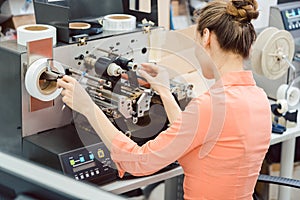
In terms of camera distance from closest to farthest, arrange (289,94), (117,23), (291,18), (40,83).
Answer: (40,83)
(117,23)
(289,94)
(291,18)

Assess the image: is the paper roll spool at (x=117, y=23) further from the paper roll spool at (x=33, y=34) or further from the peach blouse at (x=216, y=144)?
the peach blouse at (x=216, y=144)

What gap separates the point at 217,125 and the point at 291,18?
132 cm

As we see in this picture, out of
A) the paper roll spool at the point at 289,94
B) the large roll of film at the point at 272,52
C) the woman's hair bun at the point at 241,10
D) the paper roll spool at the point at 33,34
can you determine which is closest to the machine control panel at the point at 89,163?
the paper roll spool at the point at 33,34

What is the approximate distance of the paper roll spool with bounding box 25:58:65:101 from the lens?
5.21 ft

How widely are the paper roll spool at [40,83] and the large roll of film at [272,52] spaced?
0.91m

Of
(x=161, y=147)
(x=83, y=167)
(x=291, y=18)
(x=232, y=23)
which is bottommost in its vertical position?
(x=83, y=167)

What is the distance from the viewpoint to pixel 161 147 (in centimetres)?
149

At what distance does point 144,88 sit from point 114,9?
0.45 metres

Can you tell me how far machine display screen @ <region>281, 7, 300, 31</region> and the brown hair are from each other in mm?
1095

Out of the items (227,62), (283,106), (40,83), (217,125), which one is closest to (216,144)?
(217,125)

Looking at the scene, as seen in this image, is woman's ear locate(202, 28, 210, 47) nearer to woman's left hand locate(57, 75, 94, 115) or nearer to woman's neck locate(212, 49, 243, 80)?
woman's neck locate(212, 49, 243, 80)

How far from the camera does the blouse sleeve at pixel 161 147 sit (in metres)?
1.45

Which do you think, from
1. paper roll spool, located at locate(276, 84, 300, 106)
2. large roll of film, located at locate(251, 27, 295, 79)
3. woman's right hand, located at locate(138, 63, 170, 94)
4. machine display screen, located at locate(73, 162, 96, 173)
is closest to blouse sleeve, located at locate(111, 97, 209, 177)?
machine display screen, located at locate(73, 162, 96, 173)

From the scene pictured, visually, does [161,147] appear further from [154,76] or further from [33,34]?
[33,34]
